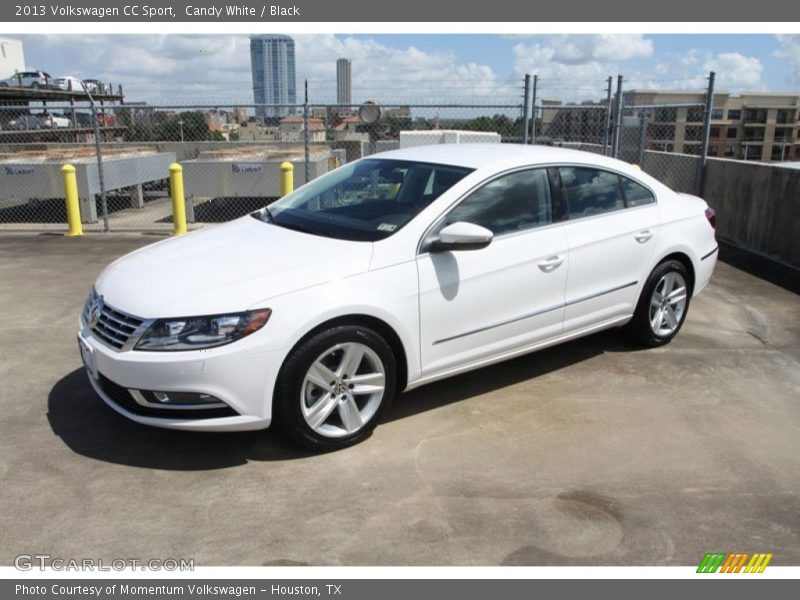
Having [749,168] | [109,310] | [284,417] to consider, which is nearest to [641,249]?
[284,417]

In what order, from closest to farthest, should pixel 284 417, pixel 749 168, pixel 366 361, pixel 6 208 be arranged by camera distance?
1. pixel 284 417
2. pixel 366 361
3. pixel 749 168
4. pixel 6 208

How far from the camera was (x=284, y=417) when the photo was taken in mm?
3652

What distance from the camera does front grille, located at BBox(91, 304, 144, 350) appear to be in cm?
360

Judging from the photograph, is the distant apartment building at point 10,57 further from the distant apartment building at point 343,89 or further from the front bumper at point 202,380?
the front bumper at point 202,380

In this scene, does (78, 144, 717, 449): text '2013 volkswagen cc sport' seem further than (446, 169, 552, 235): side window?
No

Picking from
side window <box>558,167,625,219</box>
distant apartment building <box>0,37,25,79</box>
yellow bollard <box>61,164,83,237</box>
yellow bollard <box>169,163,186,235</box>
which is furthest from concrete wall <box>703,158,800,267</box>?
distant apartment building <box>0,37,25,79</box>

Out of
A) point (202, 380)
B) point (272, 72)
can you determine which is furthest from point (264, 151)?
point (202, 380)

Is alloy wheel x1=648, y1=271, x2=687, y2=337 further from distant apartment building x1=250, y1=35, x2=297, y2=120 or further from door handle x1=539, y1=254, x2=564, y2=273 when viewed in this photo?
distant apartment building x1=250, y1=35, x2=297, y2=120

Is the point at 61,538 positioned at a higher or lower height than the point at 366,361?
lower

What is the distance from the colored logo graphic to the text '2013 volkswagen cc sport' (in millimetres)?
1773

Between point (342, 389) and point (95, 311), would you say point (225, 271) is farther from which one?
point (342, 389)

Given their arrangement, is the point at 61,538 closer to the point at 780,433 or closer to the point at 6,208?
the point at 780,433

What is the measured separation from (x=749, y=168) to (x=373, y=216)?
23.7ft

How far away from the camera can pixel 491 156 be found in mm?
4676
